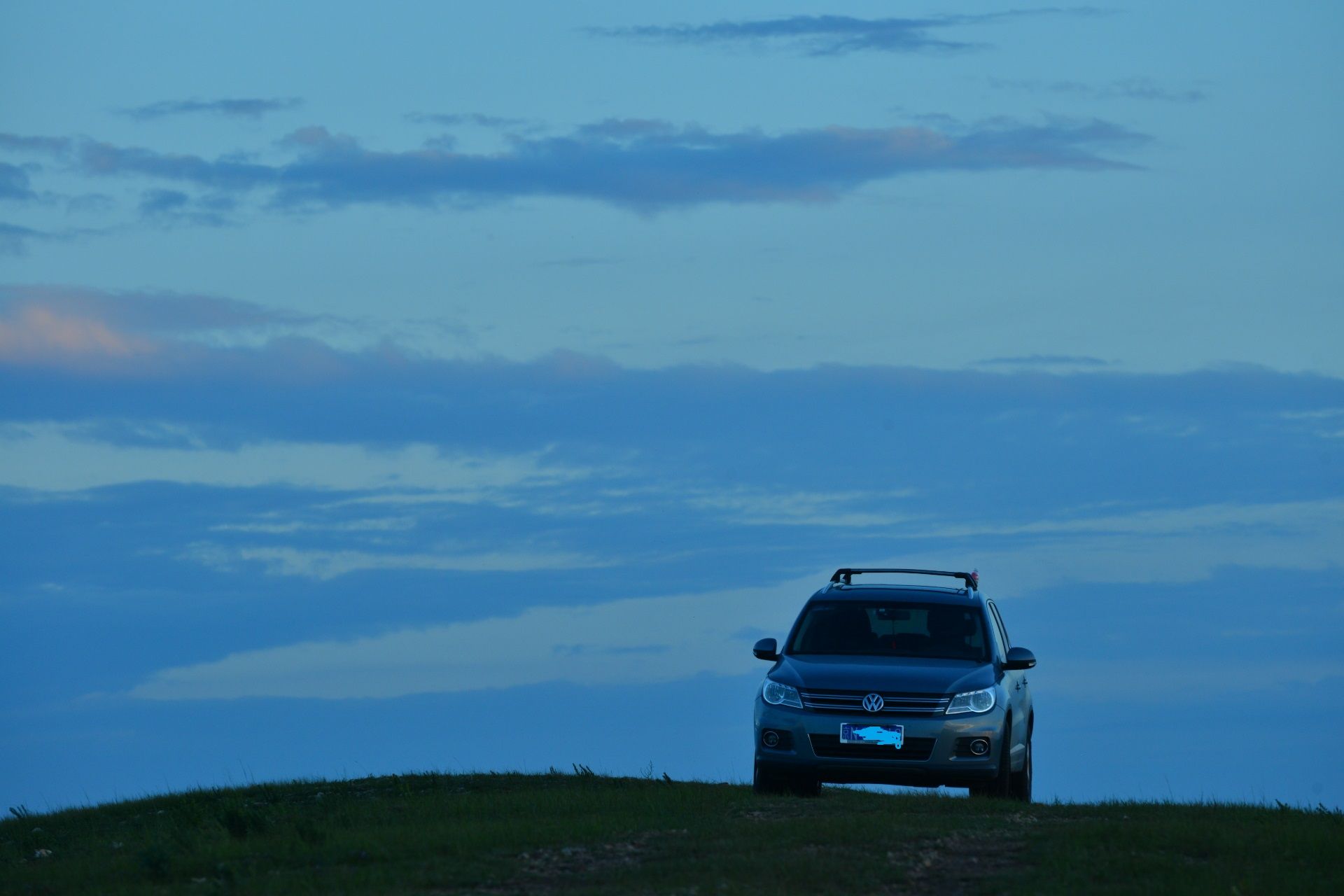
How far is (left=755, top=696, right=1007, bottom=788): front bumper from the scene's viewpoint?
1461 centimetres

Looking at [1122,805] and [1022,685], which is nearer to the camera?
[1122,805]

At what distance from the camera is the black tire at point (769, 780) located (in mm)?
15086

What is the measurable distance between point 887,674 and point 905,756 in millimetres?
746

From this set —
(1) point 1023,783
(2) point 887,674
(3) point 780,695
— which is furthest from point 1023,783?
(3) point 780,695

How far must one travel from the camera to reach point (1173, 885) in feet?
32.8

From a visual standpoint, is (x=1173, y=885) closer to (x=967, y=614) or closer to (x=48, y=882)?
(x=967, y=614)

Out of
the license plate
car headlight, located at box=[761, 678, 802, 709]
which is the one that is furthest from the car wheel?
car headlight, located at box=[761, 678, 802, 709]

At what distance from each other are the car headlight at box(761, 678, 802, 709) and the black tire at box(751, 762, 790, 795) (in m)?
0.58

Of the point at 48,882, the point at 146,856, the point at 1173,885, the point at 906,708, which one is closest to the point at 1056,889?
the point at 1173,885

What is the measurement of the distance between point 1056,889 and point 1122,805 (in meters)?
6.15

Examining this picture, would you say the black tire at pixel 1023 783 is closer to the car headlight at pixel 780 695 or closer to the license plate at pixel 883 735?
the license plate at pixel 883 735

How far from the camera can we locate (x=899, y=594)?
1639 centimetres

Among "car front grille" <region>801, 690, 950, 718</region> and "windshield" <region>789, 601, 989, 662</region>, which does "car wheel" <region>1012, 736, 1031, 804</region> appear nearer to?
"windshield" <region>789, 601, 989, 662</region>

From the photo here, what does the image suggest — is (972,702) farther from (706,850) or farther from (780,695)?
(706,850)
